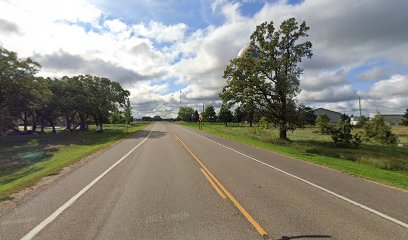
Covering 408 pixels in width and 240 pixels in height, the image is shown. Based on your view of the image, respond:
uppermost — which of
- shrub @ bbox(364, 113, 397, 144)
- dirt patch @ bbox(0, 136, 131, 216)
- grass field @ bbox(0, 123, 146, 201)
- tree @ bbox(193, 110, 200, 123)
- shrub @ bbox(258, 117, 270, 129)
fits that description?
tree @ bbox(193, 110, 200, 123)

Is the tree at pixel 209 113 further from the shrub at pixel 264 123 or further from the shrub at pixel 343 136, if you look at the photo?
the shrub at pixel 343 136

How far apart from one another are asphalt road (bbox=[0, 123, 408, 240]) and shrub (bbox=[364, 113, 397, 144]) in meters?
30.0

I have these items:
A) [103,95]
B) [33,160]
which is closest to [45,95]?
[103,95]

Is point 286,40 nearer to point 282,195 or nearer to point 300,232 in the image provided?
point 282,195

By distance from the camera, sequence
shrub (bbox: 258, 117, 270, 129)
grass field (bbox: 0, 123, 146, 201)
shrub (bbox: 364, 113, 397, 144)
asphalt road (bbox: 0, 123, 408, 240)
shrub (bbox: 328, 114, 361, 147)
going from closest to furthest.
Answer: asphalt road (bbox: 0, 123, 408, 240) < grass field (bbox: 0, 123, 146, 201) < shrub (bbox: 328, 114, 361, 147) < shrub (bbox: 258, 117, 270, 129) < shrub (bbox: 364, 113, 397, 144)

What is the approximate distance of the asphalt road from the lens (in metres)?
5.63

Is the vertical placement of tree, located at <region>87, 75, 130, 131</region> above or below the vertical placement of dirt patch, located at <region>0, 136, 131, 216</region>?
above

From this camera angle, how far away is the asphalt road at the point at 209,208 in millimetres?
5633

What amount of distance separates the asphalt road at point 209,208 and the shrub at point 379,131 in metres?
30.0

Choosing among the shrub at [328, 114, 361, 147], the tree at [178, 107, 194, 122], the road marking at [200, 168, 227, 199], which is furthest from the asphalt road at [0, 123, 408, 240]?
the tree at [178, 107, 194, 122]

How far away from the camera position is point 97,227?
5.84 metres

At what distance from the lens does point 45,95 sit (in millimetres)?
41531

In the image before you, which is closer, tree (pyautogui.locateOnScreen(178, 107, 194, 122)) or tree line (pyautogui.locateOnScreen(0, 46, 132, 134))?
tree line (pyautogui.locateOnScreen(0, 46, 132, 134))

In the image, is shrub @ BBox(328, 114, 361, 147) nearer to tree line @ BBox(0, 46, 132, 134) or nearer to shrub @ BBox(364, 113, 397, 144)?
shrub @ BBox(364, 113, 397, 144)
